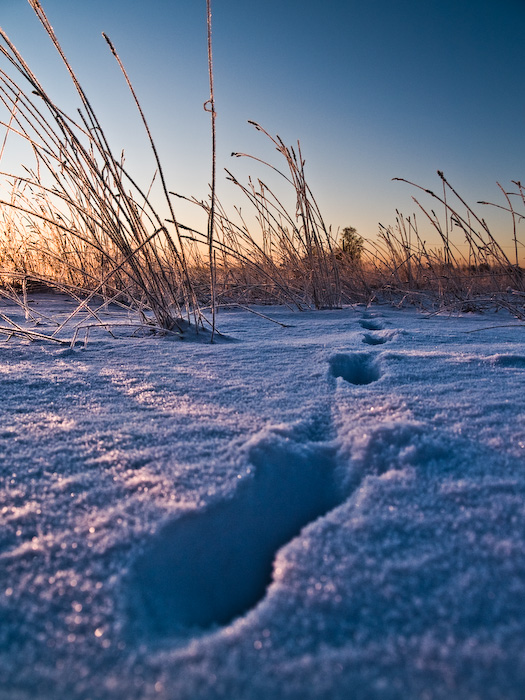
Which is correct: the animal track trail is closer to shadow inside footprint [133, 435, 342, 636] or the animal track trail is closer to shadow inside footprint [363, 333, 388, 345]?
shadow inside footprint [133, 435, 342, 636]

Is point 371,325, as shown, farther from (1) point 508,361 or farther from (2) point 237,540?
(2) point 237,540

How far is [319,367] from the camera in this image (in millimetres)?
953

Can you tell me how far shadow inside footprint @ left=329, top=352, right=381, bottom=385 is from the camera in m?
0.99

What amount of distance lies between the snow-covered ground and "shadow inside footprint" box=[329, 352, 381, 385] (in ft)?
0.66

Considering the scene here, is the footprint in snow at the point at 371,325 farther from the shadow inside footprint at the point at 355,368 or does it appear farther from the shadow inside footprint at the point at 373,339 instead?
the shadow inside footprint at the point at 355,368

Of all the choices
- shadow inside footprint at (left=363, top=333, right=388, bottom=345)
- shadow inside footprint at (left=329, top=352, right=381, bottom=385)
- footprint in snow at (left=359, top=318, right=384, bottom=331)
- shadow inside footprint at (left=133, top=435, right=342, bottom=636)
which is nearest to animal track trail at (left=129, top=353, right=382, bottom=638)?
shadow inside footprint at (left=133, top=435, right=342, bottom=636)

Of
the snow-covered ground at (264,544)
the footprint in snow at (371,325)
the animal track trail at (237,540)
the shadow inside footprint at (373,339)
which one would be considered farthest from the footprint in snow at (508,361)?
the footprint in snow at (371,325)

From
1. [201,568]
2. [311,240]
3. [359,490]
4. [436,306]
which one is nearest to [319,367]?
[359,490]

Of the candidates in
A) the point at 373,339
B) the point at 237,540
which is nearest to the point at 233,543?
the point at 237,540

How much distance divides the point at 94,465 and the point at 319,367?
0.56m

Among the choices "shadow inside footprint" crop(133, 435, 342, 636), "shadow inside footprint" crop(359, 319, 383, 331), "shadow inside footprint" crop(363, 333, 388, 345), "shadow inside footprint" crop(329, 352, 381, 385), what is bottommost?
"shadow inside footprint" crop(133, 435, 342, 636)

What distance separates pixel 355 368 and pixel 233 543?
0.67 metres

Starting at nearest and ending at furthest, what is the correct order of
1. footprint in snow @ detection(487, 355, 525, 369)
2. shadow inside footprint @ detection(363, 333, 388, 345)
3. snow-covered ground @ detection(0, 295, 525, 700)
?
1. snow-covered ground @ detection(0, 295, 525, 700)
2. footprint in snow @ detection(487, 355, 525, 369)
3. shadow inside footprint @ detection(363, 333, 388, 345)

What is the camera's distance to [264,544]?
1.38 feet
